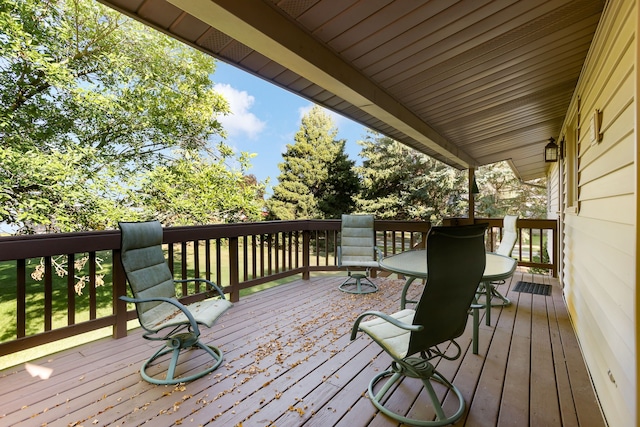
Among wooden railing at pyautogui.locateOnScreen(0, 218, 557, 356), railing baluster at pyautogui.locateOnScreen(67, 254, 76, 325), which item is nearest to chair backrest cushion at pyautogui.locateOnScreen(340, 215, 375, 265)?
wooden railing at pyautogui.locateOnScreen(0, 218, 557, 356)

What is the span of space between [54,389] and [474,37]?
12.6ft

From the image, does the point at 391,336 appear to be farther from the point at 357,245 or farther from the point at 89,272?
the point at 357,245

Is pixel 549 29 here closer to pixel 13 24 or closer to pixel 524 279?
pixel 524 279

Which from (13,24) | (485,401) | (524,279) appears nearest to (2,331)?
(13,24)

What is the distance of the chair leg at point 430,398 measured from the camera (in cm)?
172

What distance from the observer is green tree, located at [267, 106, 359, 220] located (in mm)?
15047

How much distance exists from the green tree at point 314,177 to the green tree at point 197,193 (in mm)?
6328

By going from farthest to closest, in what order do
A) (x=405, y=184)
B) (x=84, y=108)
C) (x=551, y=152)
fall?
(x=405, y=184) → (x=84, y=108) → (x=551, y=152)

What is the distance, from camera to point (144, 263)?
2.48m

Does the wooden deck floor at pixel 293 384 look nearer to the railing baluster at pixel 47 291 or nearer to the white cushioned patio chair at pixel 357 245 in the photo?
the railing baluster at pixel 47 291

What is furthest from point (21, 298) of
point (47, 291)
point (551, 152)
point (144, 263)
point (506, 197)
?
point (506, 197)

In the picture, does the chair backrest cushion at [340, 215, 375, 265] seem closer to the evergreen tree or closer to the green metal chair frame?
the green metal chair frame

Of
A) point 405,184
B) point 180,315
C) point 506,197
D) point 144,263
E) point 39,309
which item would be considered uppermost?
point 405,184

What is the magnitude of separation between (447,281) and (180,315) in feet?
6.30
